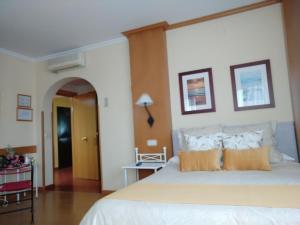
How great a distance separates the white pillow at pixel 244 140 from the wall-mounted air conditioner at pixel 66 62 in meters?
2.82

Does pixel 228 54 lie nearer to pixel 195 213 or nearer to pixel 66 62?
pixel 195 213

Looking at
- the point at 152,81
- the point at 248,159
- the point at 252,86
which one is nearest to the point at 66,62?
the point at 152,81

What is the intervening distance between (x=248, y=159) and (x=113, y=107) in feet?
7.61

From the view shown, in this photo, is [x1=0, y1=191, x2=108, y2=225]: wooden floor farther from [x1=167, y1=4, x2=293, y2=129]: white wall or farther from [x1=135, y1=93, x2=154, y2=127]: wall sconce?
[x1=167, y1=4, x2=293, y2=129]: white wall

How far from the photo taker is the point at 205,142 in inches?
103

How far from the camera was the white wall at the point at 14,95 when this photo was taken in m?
3.87

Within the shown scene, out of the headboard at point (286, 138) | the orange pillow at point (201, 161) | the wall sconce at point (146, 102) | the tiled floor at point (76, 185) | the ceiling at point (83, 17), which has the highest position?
the ceiling at point (83, 17)

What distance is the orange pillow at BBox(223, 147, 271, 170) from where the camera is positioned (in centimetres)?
216

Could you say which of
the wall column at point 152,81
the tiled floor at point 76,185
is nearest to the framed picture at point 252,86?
the wall column at point 152,81

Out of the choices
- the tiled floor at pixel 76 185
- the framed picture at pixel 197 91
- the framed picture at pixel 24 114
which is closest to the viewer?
the framed picture at pixel 197 91

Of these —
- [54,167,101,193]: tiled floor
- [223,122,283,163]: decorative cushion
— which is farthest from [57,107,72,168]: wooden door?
[223,122,283,163]: decorative cushion

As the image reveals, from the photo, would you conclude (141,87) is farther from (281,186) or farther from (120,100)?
(281,186)

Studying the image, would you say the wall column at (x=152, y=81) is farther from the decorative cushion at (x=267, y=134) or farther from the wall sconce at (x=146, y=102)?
the decorative cushion at (x=267, y=134)

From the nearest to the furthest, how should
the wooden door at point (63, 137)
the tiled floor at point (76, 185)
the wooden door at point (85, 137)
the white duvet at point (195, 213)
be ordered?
the white duvet at point (195, 213), the tiled floor at point (76, 185), the wooden door at point (85, 137), the wooden door at point (63, 137)
